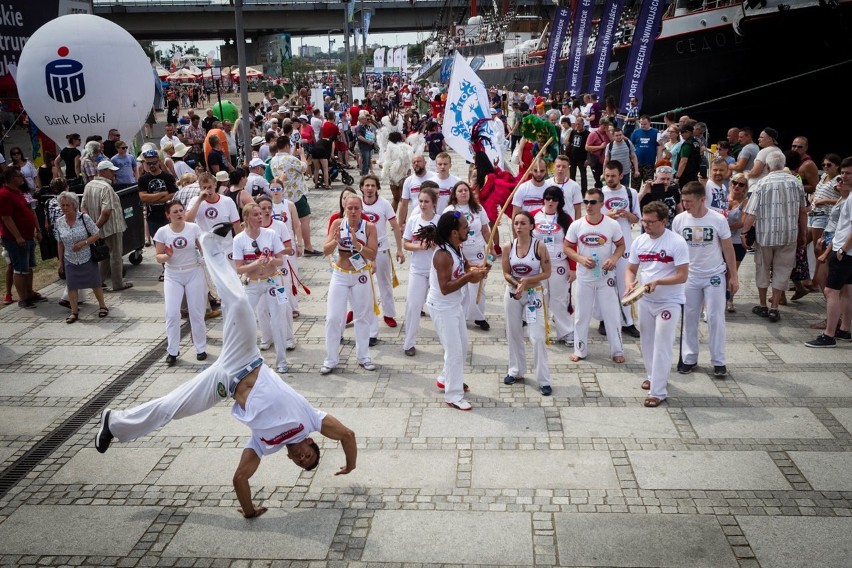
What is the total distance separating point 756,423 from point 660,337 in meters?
1.10

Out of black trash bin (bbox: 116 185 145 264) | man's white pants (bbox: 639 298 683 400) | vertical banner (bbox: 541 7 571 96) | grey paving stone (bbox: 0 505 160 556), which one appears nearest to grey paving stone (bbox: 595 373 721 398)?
man's white pants (bbox: 639 298 683 400)

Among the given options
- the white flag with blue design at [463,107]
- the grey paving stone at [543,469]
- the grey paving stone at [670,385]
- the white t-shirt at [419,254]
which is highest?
the white flag with blue design at [463,107]

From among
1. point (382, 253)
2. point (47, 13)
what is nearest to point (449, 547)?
point (382, 253)

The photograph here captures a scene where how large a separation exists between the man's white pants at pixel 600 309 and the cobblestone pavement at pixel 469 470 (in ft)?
0.77

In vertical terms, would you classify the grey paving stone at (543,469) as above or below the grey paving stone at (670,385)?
below

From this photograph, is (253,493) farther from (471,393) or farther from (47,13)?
(47,13)

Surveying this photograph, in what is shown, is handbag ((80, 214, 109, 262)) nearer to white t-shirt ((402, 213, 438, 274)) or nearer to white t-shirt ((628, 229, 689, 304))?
white t-shirt ((402, 213, 438, 274))

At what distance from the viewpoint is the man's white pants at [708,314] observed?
7.72m

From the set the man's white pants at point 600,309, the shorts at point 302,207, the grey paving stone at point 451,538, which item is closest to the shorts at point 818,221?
the man's white pants at point 600,309

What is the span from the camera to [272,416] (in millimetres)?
5270

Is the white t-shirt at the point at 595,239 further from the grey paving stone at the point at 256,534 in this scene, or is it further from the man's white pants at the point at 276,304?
the grey paving stone at the point at 256,534

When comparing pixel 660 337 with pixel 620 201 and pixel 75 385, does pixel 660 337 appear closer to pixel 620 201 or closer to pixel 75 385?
pixel 620 201

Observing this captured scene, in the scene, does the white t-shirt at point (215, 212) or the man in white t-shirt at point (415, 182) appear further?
the man in white t-shirt at point (415, 182)

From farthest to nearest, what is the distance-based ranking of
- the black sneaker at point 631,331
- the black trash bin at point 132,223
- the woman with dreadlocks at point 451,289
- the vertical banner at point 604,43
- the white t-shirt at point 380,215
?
the vertical banner at point 604,43, the black trash bin at point 132,223, the white t-shirt at point 380,215, the black sneaker at point 631,331, the woman with dreadlocks at point 451,289
